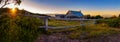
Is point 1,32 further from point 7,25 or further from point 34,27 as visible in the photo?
point 34,27

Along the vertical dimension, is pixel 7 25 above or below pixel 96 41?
above

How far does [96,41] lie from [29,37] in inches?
154

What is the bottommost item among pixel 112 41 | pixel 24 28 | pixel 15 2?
pixel 112 41

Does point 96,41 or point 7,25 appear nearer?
point 7,25

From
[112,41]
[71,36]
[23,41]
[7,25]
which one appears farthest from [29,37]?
[112,41]

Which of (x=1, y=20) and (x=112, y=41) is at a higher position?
(x=1, y=20)

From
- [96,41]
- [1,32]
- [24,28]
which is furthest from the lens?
[96,41]

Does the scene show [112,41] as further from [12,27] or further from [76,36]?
[12,27]

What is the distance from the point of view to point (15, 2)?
36.7 feet

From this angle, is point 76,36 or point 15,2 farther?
point 76,36

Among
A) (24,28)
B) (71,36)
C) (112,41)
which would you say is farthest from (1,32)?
(112,41)

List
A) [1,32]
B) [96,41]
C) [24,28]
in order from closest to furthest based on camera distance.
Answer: [1,32] → [24,28] → [96,41]

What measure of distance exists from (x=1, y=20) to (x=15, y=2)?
0.83m

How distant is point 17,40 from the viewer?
1095 cm
